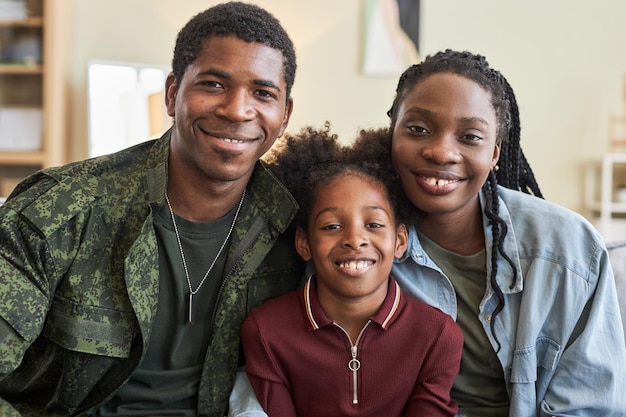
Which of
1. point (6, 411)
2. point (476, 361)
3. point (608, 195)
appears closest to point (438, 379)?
point (476, 361)

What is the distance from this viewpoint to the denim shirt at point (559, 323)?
56.4 inches

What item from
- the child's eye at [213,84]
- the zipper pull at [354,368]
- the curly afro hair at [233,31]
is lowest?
the zipper pull at [354,368]

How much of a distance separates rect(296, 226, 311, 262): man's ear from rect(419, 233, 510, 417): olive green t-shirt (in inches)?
12.6

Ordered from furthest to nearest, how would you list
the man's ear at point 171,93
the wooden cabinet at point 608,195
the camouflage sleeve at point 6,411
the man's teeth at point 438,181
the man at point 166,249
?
the wooden cabinet at point 608,195, the man's ear at point 171,93, the man's teeth at point 438,181, the man at point 166,249, the camouflage sleeve at point 6,411

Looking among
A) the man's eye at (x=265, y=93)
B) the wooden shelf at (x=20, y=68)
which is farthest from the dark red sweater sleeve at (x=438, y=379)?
the wooden shelf at (x=20, y=68)

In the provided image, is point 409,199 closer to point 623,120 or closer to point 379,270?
point 379,270

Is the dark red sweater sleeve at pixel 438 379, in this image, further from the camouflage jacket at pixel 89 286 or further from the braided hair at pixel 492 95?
the camouflage jacket at pixel 89 286

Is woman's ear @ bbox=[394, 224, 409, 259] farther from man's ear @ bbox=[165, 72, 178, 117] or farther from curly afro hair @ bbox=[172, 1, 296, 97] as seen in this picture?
man's ear @ bbox=[165, 72, 178, 117]

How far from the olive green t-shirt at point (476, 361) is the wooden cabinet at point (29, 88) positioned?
3.32 meters

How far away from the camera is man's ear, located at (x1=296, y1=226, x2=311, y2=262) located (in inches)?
60.9

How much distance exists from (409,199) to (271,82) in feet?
1.29

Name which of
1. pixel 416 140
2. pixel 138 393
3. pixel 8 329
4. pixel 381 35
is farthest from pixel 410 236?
pixel 381 35

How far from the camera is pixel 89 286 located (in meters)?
1.39

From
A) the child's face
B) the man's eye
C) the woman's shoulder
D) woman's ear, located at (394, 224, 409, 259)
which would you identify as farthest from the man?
the woman's shoulder
